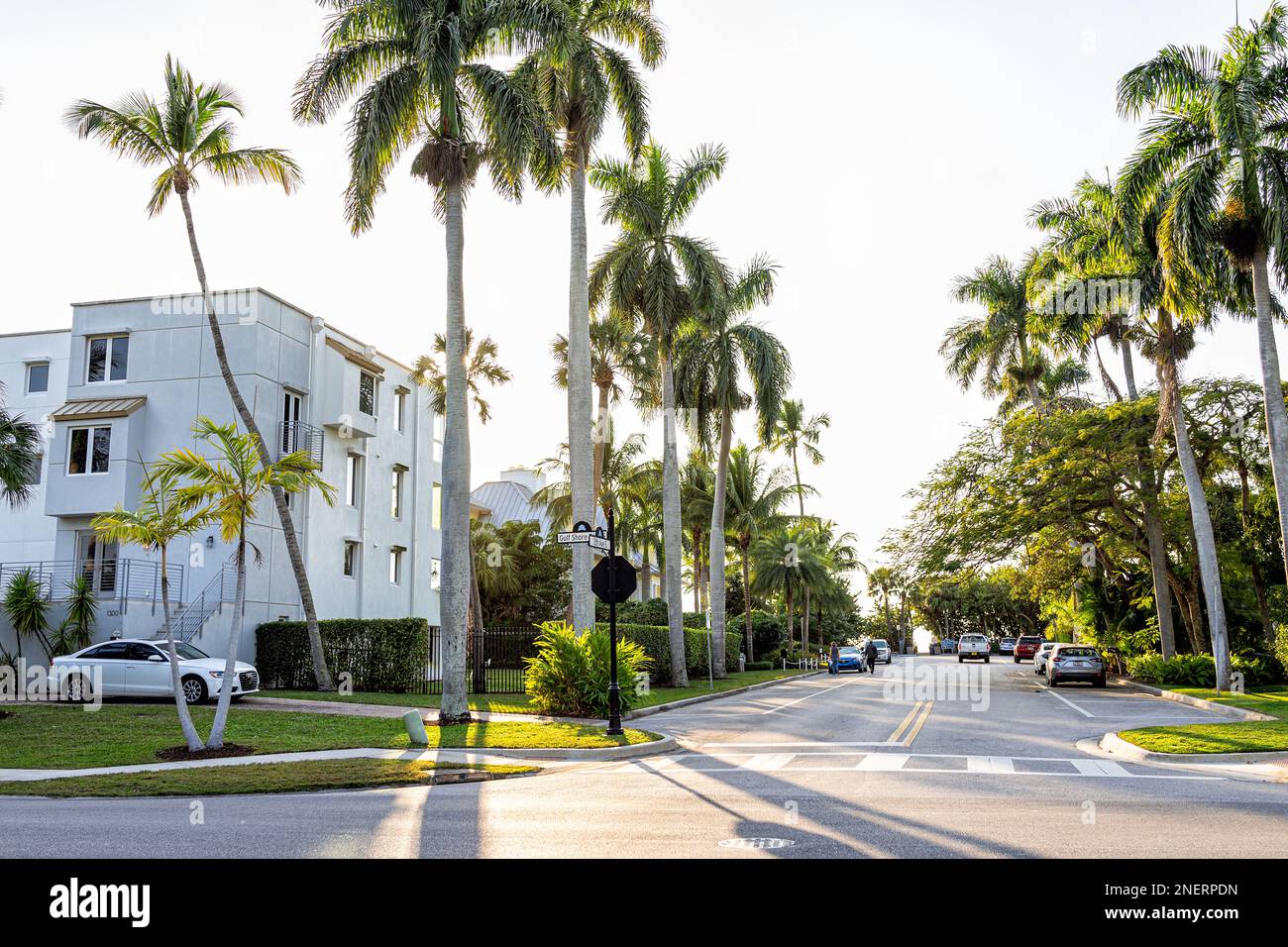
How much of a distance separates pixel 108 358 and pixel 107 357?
5 centimetres

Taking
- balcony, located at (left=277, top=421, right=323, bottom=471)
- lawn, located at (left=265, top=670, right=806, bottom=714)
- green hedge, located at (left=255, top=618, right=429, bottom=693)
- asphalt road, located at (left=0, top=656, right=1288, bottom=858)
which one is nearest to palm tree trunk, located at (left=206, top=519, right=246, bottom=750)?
asphalt road, located at (left=0, top=656, right=1288, bottom=858)

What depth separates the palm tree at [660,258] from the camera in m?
31.4

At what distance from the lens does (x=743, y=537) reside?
51531mm

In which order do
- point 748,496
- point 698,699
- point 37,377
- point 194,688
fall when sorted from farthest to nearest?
point 748,496 < point 37,377 < point 698,699 < point 194,688

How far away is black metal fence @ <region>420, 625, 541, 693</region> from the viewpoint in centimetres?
2914

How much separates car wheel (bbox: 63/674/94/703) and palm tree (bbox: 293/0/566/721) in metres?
9.01

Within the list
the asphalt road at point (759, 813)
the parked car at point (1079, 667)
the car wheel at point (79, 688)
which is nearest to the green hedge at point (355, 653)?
the car wheel at point (79, 688)

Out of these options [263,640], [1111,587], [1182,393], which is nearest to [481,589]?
[263,640]

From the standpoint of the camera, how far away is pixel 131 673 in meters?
22.5

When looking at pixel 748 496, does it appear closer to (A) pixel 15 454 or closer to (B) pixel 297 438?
(B) pixel 297 438

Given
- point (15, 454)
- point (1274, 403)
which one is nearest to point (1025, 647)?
point (1274, 403)

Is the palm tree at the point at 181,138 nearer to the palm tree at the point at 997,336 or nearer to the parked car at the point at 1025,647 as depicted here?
the palm tree at the point at 997,336

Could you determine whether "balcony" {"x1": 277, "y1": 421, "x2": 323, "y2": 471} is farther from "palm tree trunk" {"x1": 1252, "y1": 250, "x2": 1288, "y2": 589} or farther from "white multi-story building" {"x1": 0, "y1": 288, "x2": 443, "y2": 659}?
"palm tree trunk" {"x1": 1252, "y1": 250, "x2": 1288, "y2": 589}

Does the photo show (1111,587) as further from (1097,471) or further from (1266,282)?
(1266,282)
